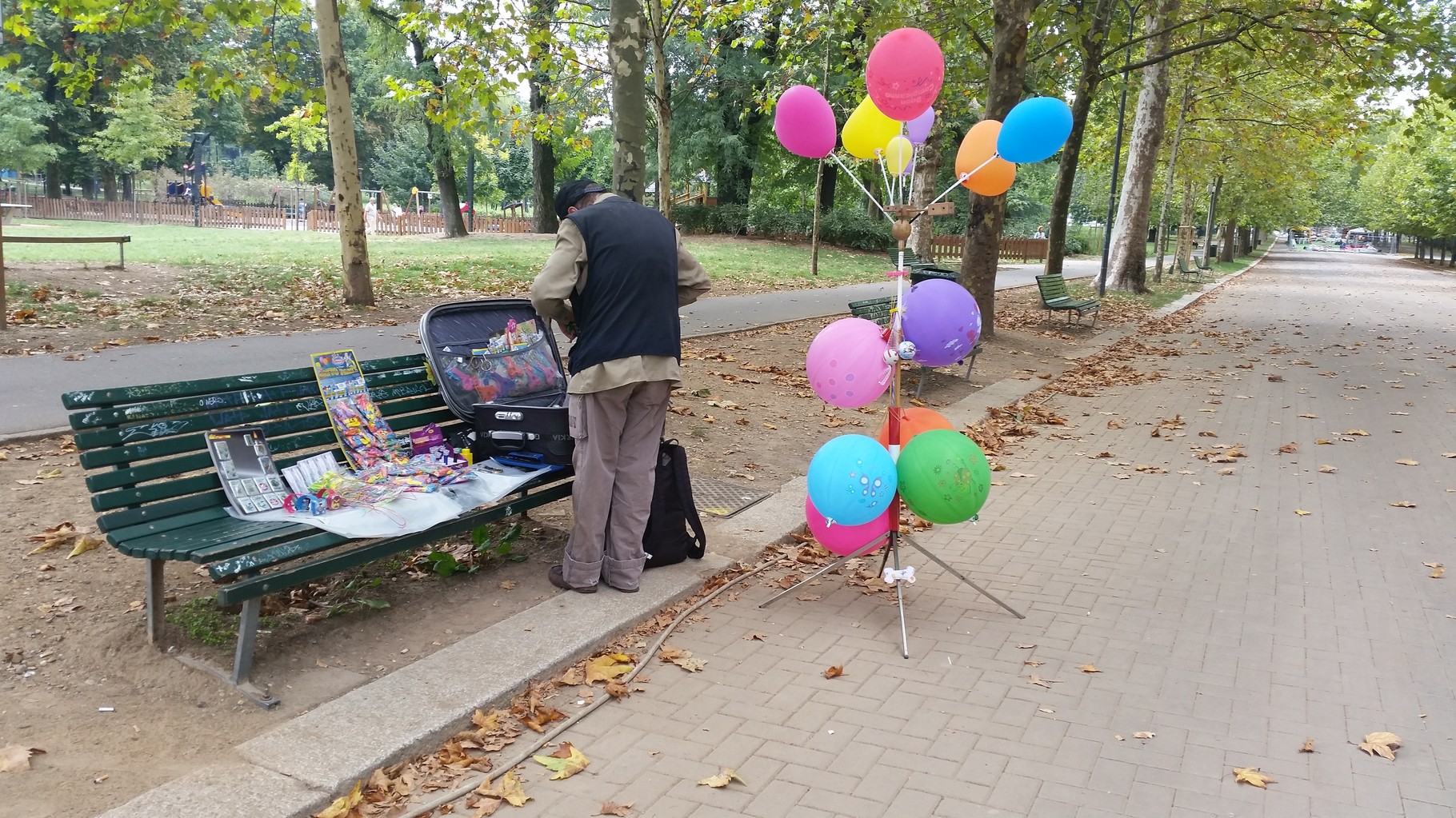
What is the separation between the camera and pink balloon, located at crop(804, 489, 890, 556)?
490cm

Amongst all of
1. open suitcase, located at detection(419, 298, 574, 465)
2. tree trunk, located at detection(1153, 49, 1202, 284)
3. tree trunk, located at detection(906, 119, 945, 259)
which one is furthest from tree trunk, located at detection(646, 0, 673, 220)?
tree trunk, located at detection(1153, 49, 1202, 284)

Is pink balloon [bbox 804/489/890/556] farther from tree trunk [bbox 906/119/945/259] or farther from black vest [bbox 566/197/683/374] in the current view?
tree trunk [bbox 906/119/945/259]

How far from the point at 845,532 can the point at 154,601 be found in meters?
3.04

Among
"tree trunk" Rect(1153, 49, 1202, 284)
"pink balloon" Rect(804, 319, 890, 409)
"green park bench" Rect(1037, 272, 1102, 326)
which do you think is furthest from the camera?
"tree trunk" Rect(1153, 49, 1202, 284)

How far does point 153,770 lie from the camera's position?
318cm

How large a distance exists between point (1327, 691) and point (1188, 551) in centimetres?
185

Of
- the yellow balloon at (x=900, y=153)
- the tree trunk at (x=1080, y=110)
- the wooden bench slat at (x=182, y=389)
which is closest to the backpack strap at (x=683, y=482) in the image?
the wooden bench slat at (x=182, y=389)

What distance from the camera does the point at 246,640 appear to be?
369cm

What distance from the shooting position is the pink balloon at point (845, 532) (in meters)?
4.90

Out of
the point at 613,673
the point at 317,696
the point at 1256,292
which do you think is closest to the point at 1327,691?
the point at 613,673

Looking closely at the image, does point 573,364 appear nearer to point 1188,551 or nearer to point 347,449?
point 347,449

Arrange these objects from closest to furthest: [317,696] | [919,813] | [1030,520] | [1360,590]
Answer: [919,813], [317,696], [1360,590], [1030,520]

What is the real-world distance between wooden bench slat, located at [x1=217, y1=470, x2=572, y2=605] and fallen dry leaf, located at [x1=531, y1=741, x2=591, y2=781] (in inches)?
44.7

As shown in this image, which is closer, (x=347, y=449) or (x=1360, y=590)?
(x=347, y=449)
